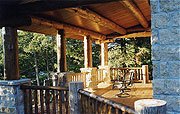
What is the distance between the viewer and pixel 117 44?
1867 centimetres

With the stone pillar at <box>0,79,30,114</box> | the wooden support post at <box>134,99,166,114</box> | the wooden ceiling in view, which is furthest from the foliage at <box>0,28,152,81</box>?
the wooden support post at <box>134,99,166,114</box>

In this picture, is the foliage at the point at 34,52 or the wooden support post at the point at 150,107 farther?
the foliage at the point at 34,52

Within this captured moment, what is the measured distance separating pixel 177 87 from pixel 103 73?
905 centimetres

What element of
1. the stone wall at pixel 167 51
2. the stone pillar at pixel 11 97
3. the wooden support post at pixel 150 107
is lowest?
the stone pillar at pixel 11 97

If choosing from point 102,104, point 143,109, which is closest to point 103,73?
point 102,104

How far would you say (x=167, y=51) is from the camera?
343 centimetres

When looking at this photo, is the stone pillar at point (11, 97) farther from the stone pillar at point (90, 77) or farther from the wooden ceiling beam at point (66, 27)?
the stone pillar at point (90, 77)

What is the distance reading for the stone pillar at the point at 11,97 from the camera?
525 cm

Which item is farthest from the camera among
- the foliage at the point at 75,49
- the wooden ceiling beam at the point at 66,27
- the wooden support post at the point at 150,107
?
the foliage at the point at 75,49

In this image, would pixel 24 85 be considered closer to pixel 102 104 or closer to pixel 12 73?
pixel 12 73

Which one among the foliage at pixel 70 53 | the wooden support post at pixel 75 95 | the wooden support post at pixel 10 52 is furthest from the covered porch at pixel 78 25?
the foliage at pixel 70 53

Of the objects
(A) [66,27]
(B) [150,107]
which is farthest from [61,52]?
(B) [150,107]

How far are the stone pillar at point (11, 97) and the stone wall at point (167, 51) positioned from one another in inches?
118

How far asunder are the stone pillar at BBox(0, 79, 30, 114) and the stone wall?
3.00 meters
